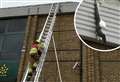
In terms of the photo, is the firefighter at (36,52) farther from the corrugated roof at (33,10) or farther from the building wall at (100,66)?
the corrugated roof at (33,10)

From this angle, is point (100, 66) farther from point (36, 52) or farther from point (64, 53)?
point (36, 52)

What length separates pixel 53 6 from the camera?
Answer: 42.6 feet

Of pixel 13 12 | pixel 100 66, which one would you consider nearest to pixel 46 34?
pixel 100 66

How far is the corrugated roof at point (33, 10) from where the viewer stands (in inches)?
503

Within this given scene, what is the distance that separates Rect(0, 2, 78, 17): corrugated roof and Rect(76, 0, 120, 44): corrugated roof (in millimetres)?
3341

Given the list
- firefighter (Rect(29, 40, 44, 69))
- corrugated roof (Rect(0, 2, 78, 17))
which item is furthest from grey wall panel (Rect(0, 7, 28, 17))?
firefighter (Rect(29, 40, 44, 69))

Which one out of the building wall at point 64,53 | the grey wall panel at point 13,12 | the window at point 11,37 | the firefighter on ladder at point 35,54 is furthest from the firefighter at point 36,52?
the grey wall panel at point 13,12

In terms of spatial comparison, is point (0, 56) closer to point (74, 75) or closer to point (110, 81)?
point (74, 75)

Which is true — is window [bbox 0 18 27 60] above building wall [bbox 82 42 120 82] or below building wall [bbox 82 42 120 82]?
above

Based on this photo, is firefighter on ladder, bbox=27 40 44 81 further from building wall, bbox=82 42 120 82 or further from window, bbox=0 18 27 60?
window, bbox=0 18 27 60

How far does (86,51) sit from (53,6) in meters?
2.86

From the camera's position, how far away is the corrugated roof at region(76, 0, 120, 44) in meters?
8.93

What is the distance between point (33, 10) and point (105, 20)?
5251 millimetres

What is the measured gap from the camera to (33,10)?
43.7 feet
